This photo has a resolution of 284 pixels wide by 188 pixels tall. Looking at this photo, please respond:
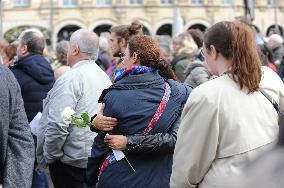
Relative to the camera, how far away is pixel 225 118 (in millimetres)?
3070

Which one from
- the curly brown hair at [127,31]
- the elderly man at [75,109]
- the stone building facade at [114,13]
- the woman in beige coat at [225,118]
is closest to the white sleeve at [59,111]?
the elderly man at [75,109]

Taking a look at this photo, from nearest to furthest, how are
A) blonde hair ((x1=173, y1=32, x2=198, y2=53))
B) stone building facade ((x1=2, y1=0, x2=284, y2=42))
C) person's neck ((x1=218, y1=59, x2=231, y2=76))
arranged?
person's neck ((x1=218, y1=59, x2=231, y2=76)), blonde hair ((x1=173, y1=32, x2=198, y2=53)), stone building facade ((x1=2, y1=0, x2=284, y2=42))

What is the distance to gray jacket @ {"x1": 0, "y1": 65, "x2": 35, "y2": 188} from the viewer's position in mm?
3141

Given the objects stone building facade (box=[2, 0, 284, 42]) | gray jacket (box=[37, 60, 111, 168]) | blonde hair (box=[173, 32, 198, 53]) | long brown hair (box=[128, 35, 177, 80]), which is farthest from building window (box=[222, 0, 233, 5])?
long brown hair (box=[128, 35, 177, 80])

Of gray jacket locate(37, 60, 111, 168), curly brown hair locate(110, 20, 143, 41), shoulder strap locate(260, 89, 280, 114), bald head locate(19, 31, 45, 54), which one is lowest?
gray jacket locate(37, 60, 111, 168)

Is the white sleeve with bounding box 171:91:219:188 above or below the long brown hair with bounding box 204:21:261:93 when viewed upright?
below

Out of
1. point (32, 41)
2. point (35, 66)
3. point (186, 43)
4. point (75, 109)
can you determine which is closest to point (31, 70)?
point (35, 66)

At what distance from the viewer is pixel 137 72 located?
398cm

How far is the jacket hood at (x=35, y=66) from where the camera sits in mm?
6344

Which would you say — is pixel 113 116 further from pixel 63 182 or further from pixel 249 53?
pixel 63 182

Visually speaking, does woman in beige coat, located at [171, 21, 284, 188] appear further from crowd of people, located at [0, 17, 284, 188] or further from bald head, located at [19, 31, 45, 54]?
bald head, located at [19, 31, 45, 54]

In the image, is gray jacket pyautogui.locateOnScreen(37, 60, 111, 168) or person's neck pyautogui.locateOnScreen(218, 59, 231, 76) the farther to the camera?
gray jacket pyautogui.locateOnScreen(37, 60, 111, 168)

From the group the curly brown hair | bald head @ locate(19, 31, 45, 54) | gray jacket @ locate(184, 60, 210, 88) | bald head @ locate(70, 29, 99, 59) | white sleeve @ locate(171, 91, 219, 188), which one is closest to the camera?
white sleeve @ locate(171, 91, 219, 188)

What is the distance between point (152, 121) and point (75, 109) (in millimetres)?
1199
